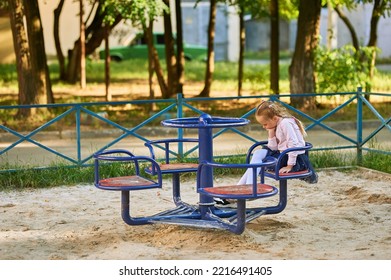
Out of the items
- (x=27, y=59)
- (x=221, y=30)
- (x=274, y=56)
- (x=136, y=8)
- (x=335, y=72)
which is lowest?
(x=221, y=30)

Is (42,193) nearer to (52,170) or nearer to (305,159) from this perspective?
(52,170)

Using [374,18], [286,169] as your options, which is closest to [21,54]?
[374,18]

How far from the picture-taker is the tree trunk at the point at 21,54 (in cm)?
1767

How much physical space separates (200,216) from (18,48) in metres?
10.1

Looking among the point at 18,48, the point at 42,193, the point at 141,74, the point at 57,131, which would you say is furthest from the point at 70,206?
the point at 141,74

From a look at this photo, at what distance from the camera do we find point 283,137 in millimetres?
8672

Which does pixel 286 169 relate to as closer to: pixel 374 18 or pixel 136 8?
pixel 136 8

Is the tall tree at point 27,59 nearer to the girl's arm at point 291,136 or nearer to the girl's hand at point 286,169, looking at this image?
the girl's arm at point 291,136

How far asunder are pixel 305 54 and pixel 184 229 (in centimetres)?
1076

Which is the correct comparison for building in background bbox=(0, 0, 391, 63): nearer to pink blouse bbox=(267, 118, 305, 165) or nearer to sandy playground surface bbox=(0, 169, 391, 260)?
sandy playground surface bbox=(0, 169, 391, 260)

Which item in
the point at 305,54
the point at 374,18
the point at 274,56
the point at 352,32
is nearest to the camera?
the point at 305,54

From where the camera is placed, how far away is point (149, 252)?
25.7 feet

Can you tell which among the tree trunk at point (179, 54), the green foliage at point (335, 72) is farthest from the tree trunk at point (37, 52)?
the green foliage at point (335, 72)

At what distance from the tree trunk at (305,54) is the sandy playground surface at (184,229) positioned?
7714 mm
